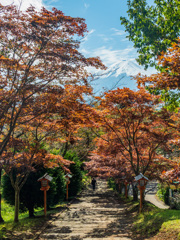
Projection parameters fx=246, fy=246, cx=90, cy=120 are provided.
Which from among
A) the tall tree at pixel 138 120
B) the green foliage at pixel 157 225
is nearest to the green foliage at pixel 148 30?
the tall tree at pixel 138 120

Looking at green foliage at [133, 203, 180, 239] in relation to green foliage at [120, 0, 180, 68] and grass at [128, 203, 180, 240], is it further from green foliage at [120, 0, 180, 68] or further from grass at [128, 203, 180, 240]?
green foliage at [120, 0, 180, 68]

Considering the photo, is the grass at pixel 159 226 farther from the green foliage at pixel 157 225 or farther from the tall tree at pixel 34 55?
the tall tree at pixel 34 55

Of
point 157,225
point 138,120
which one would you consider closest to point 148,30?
point 138,120

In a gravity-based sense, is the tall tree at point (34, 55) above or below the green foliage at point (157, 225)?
above

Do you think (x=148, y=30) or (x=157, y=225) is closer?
(x=157, y=225)

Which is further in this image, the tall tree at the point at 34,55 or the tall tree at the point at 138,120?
the tall tree at the point at 138,120

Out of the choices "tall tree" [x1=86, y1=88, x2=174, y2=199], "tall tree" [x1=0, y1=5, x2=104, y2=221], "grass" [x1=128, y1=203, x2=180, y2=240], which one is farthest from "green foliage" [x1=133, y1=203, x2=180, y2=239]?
"tall tree" [x1=0, y1=5, x2=104, y2=221]

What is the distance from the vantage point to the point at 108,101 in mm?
10742

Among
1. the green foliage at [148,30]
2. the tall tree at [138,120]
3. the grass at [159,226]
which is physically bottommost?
the grass at [159,226]

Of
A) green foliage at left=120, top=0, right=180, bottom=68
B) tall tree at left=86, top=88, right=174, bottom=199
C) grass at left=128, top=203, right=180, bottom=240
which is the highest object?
green foliage at left=120, top=0, right=180, bottom=68

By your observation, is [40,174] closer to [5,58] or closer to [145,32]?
[5,58]

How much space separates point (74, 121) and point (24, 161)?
251 cm

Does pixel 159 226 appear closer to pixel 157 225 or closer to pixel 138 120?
pixel 157 225

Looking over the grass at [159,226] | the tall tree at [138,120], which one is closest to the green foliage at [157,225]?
the grass at [159,226]
